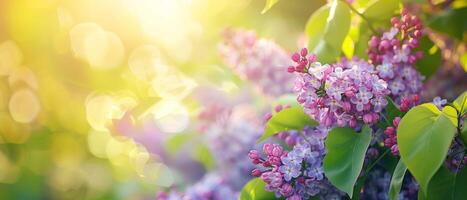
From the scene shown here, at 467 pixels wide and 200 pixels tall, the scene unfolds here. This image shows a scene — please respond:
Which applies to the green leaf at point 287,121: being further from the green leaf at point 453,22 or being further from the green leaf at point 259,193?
the green leaf at point 453,22

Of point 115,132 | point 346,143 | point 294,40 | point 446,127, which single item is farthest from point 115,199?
point 446,127

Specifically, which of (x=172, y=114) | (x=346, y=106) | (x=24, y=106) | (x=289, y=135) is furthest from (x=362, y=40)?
(x=24, y=106)

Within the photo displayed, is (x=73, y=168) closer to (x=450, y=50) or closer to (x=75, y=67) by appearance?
(x=75, y=67)

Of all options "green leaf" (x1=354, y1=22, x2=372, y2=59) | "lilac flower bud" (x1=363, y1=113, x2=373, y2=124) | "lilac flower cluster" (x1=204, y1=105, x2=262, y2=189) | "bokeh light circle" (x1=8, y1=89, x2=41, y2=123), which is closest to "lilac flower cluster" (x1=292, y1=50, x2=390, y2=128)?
"lilac flower bud" (x1=363, y1=113, x2=373, y2=124)

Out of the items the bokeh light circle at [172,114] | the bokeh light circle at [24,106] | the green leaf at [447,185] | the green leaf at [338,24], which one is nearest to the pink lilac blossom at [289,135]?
the green leaf at [338,24]

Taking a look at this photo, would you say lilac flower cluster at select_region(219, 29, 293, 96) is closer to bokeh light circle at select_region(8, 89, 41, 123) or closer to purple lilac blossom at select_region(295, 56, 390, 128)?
purple lilac blossom at select_region(295, 56, 390, 128)
